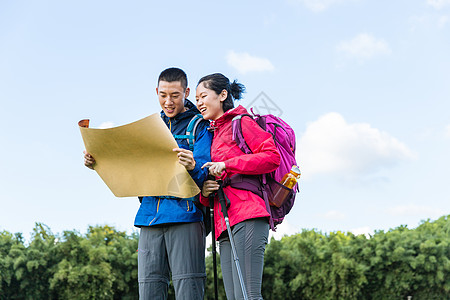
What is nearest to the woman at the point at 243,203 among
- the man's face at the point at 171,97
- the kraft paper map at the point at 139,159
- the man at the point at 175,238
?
the man at the point at 175,238

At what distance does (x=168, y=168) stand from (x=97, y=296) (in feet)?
17.8

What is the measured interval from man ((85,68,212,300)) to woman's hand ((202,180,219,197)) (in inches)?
1.2

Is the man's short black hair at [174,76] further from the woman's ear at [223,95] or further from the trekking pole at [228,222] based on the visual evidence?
the trekking pole at [228,222]

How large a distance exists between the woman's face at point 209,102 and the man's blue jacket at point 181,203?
121 millimetres

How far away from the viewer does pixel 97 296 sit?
25.4 ft

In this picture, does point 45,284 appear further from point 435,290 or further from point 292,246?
point 435,290

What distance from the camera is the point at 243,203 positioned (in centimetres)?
292

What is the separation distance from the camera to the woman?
2.84 metres

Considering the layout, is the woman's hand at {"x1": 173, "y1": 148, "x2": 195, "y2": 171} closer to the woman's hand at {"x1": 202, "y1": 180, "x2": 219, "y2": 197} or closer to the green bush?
the woman's hand at {"x1": 202, "y1": 180, "x2": 219, "y2": 197}

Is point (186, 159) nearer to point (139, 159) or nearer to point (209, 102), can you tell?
point (139, 159)

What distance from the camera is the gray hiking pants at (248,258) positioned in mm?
2822

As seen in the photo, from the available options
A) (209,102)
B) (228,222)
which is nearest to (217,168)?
(228,222)

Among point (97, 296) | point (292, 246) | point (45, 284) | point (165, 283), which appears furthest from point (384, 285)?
point (165, 283)

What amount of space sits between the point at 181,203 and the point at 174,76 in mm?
832
